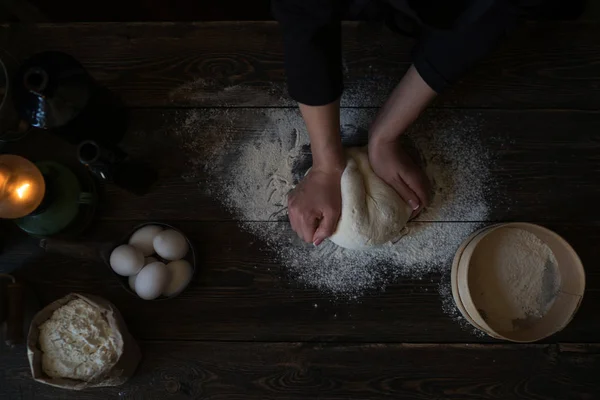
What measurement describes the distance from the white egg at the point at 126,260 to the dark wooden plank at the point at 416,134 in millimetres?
109

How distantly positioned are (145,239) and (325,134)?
0.36 metres

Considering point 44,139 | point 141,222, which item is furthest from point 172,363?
point 44,139

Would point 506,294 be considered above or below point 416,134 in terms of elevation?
below

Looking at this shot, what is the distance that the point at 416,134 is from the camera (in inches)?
36.7

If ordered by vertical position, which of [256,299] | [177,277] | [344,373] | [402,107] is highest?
[402,107]

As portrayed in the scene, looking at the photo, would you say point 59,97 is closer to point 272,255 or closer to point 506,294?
point 272,255

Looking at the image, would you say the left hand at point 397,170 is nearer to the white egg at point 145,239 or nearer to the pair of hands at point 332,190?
the pair of hands at point 332,190

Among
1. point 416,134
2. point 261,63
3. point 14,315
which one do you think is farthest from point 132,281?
point 416,134

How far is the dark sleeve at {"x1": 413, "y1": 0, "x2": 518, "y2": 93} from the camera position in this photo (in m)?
0.70

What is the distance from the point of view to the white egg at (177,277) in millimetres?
870

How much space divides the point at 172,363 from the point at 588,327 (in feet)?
2.49

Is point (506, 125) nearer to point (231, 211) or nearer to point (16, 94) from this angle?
point (231, 211)

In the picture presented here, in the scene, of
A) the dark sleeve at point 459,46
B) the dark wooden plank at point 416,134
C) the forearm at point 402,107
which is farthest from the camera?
the dark wooden plank at point 416,134

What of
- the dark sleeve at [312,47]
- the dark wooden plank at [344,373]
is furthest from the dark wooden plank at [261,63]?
the dark wooden plank at [344,373]
